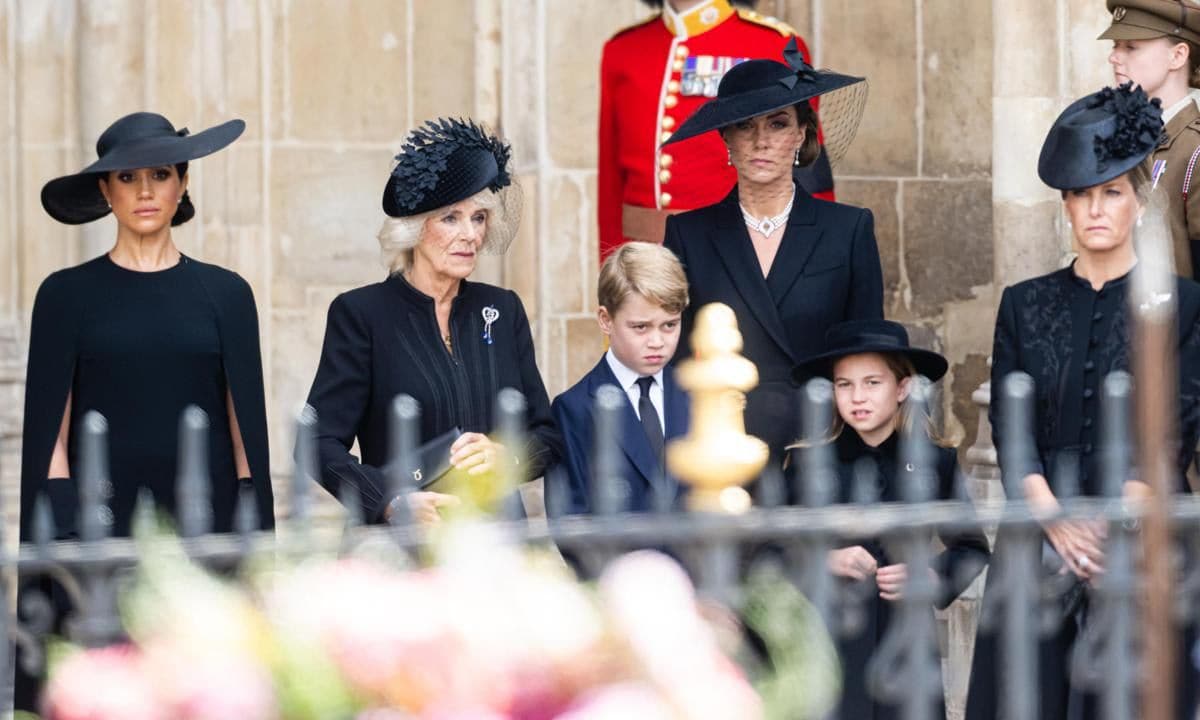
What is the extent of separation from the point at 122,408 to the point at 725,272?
130cm

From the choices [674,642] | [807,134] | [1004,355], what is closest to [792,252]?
[807,134]

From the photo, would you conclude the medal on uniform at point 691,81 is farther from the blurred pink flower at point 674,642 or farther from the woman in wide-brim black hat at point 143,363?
the blurred pink flower at point 674,642

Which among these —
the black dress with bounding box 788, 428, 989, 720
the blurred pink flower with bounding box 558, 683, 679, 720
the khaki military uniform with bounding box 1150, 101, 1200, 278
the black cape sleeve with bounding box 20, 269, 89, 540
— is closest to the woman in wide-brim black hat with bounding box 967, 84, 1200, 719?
the black dress with bounding box 788, 428, 989, 720

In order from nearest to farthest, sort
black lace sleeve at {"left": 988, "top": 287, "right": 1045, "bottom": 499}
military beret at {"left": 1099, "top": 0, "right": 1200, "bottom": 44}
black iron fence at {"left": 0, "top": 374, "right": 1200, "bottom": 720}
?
1. black iron fence at {"left": 0, "top": 374, "right": 1200, "bottom": 720}
2. black lace sleeve at {"left": 988, "top": 287, "right": 1045, "bottom": 499}
3. military beret at {"left": 1099, "top": 0, "right": 1200, "bottom": 44}

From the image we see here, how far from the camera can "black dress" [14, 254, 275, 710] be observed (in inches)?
189

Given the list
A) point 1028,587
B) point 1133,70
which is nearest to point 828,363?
point 1133,70

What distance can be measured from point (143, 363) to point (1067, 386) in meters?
1.83

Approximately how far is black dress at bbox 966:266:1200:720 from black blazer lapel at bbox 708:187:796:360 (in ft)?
1.90

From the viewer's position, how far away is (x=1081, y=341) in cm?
460

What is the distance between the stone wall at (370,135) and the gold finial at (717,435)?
3700 millimetres

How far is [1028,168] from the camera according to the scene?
6277 millimetres

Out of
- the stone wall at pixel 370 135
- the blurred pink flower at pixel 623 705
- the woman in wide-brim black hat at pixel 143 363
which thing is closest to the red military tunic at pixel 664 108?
the stone wall at pixel 370 135

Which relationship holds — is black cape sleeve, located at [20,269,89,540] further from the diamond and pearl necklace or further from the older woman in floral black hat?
the diamond and pearl necklace

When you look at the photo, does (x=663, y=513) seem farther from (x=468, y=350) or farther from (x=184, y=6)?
(x=184, y=6)
